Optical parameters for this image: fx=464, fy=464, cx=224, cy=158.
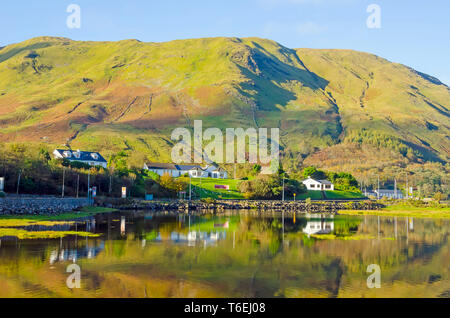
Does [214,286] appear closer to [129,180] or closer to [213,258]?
[213,258]

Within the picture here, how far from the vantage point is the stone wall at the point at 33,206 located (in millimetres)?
49844

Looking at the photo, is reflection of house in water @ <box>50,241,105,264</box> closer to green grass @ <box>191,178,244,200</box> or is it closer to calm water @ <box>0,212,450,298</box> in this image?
calm water @ <box>0,212,450,298</box>

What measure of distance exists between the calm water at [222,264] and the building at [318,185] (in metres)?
84.8

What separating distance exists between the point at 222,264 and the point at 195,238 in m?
12.9

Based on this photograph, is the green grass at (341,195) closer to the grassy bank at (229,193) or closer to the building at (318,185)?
the grassy bank at (229,193)

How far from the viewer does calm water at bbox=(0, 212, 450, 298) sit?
2181 cm

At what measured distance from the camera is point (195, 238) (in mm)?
40875

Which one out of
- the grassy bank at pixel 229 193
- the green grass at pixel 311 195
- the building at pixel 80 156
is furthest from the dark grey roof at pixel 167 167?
the green grass at pixel 311 195

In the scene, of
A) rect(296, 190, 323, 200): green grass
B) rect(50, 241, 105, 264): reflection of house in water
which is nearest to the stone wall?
rect(50, 241, 105, 264): reflection of house in water

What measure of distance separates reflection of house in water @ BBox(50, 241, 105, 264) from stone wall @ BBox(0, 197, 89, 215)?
71.6 ft

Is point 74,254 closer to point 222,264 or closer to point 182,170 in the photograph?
point 222,264

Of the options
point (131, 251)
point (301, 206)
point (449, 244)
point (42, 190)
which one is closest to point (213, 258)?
point (131, 251)
